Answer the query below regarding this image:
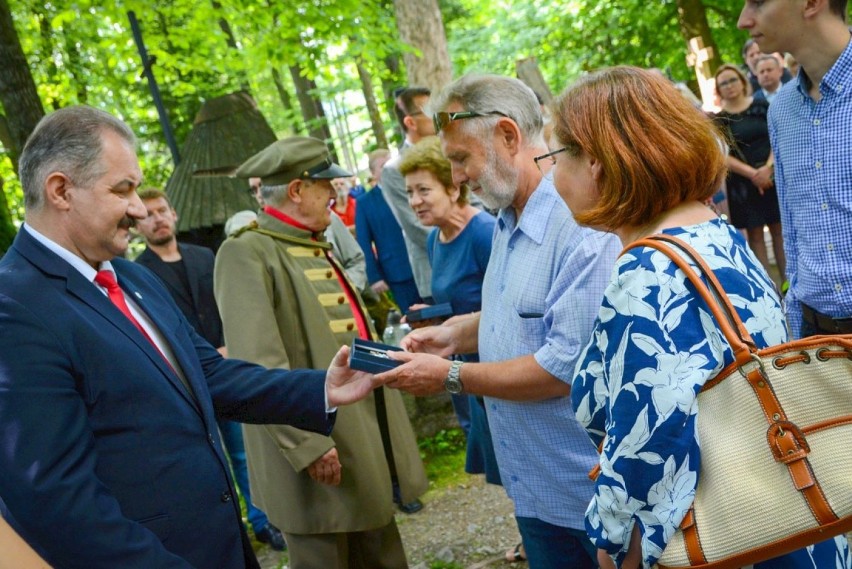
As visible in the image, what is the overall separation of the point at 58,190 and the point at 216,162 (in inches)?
307

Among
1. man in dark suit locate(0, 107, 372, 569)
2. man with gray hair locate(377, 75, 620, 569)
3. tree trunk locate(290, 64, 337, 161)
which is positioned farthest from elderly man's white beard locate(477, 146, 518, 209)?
tree trunk locate(290, 64, 337, 161)

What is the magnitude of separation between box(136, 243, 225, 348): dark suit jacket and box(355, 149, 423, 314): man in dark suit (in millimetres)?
1935

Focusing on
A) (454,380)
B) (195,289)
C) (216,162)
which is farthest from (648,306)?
(216,162)

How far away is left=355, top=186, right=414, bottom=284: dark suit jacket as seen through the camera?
718 centimetres

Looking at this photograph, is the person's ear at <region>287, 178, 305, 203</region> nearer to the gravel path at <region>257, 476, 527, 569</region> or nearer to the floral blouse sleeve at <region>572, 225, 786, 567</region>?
the floral blouse sleeve at <region>572, 225, 786, 567</region>

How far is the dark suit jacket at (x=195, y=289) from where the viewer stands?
5.45 metres

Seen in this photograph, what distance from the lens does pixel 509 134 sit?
2736 millimetres

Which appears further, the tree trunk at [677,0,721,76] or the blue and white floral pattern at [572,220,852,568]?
the tree trunk at [677,0,721,76]

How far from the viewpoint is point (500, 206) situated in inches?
108

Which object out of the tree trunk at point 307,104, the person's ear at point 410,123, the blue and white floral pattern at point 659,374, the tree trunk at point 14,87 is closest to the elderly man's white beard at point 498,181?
the blue and white floral pattern at point 659,374

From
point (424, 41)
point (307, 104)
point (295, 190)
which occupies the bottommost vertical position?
point (295, 190)

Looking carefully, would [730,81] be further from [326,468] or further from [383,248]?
[326,468]

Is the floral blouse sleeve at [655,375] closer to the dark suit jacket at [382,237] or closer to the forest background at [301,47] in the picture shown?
the dark suit jacket at [382,237]

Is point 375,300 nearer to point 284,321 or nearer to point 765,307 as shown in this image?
point 284,321
